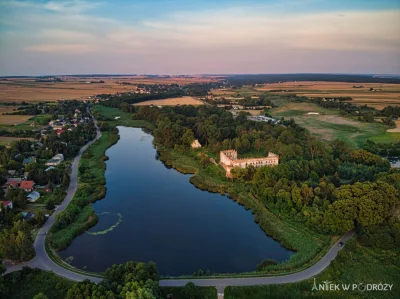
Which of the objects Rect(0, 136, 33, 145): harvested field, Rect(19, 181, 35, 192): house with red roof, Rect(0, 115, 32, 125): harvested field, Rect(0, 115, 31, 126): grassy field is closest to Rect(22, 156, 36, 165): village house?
Rect(19, 181, 35, 192): house with red roof

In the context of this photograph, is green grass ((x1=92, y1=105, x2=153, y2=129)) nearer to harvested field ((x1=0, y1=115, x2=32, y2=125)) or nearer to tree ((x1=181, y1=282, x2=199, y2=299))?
harvested field ((x1=0, y1=115, x2=32, y2=125))

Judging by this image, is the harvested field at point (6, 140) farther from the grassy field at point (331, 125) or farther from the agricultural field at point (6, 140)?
the grassy field at point (331, 125)

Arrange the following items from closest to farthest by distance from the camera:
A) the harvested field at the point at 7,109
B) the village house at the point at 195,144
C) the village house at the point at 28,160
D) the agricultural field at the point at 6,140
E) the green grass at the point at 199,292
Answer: the green grass at the point at 199,292 < the village house at the point at 28,160 < the agricultural field at the point at 6,140 < the village house at the point at 195,144 < the harvested field at the point at 7,109

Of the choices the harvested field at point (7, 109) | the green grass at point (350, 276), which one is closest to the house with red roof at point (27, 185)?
the green grass at point (350, 276)

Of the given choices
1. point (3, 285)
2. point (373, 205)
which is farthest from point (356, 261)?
point (3, 285)

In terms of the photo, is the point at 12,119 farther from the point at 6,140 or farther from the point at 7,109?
the point at 6,140

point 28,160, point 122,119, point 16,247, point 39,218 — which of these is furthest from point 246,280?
point 122,119
